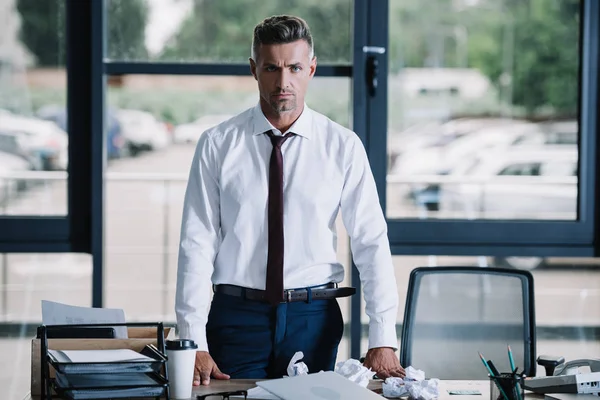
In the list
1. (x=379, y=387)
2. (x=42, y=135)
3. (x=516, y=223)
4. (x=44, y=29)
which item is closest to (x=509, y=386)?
(x=379, y=387)

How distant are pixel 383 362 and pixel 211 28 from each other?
199 cm

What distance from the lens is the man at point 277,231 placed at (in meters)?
2.49

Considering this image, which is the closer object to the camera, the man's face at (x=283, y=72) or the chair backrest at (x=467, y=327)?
the man's face at (x=283, y=72)

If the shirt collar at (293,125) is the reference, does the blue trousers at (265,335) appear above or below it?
below

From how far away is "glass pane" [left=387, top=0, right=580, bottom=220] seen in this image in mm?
3834

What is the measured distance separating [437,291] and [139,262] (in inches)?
69.2

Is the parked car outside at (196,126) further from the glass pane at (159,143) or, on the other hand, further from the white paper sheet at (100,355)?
the white paper sheet at (100,355)

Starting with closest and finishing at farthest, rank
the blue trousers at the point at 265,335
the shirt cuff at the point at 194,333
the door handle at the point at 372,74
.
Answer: the shirt cuff at the point at 194,333, the blue trousers at the point at 265,335, the door handle at the point at 372,74

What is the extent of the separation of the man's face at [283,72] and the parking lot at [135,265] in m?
1.43

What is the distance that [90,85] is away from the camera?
12.2 ft

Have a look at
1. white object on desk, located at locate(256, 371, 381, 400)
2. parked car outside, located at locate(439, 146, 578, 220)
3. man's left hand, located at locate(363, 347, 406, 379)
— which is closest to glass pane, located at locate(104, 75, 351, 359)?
parked car outside, located at locate(439, 146, 578, 220)

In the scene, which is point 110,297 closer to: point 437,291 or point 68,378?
point 437,291

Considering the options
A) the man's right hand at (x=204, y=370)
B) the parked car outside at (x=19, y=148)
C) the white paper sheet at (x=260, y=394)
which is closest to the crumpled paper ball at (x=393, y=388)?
the white paper sheet at (x=260, y=394)

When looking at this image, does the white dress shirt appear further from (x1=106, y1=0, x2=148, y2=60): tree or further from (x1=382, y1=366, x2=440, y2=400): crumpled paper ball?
(x1=106, y1=0, x2=148, y2=60): tree
